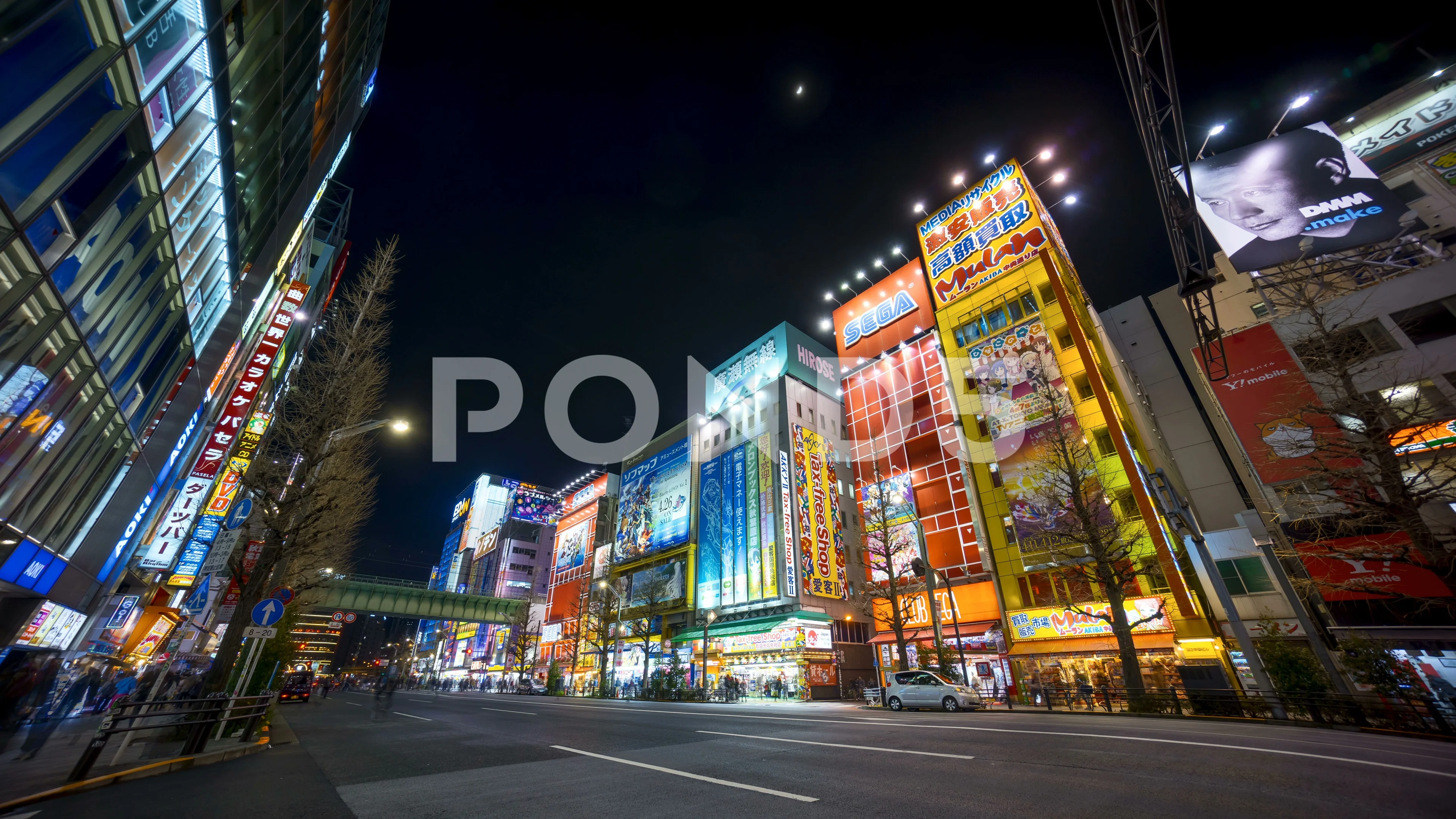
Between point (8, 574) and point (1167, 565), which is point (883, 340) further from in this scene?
point (8, 574)

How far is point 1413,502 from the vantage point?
1214 centimetres

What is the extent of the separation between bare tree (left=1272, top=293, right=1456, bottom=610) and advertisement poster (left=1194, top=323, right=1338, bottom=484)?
422 millimetres

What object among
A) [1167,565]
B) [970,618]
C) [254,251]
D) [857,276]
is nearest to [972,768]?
[254,251]

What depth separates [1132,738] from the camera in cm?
880

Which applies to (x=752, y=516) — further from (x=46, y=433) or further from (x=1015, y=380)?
(x=46, y=433)

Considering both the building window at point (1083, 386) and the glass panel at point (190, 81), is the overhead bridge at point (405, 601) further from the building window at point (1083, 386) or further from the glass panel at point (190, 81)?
the building window at point (1083, 386)

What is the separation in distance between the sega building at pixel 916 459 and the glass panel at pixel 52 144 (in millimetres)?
29057

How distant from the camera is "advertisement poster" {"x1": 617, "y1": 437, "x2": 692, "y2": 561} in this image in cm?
5159

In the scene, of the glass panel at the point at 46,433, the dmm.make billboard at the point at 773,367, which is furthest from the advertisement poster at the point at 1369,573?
the dmm.make billboard at the point at 773,367

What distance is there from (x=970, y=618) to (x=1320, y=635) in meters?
14.1

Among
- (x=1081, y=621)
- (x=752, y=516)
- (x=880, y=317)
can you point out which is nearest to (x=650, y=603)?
(x=752, y=516)

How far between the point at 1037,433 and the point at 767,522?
2062 centimetres

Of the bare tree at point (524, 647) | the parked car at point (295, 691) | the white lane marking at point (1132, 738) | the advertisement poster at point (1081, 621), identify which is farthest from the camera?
the bare tree at point (524, 647)

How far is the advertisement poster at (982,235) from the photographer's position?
119 feet
